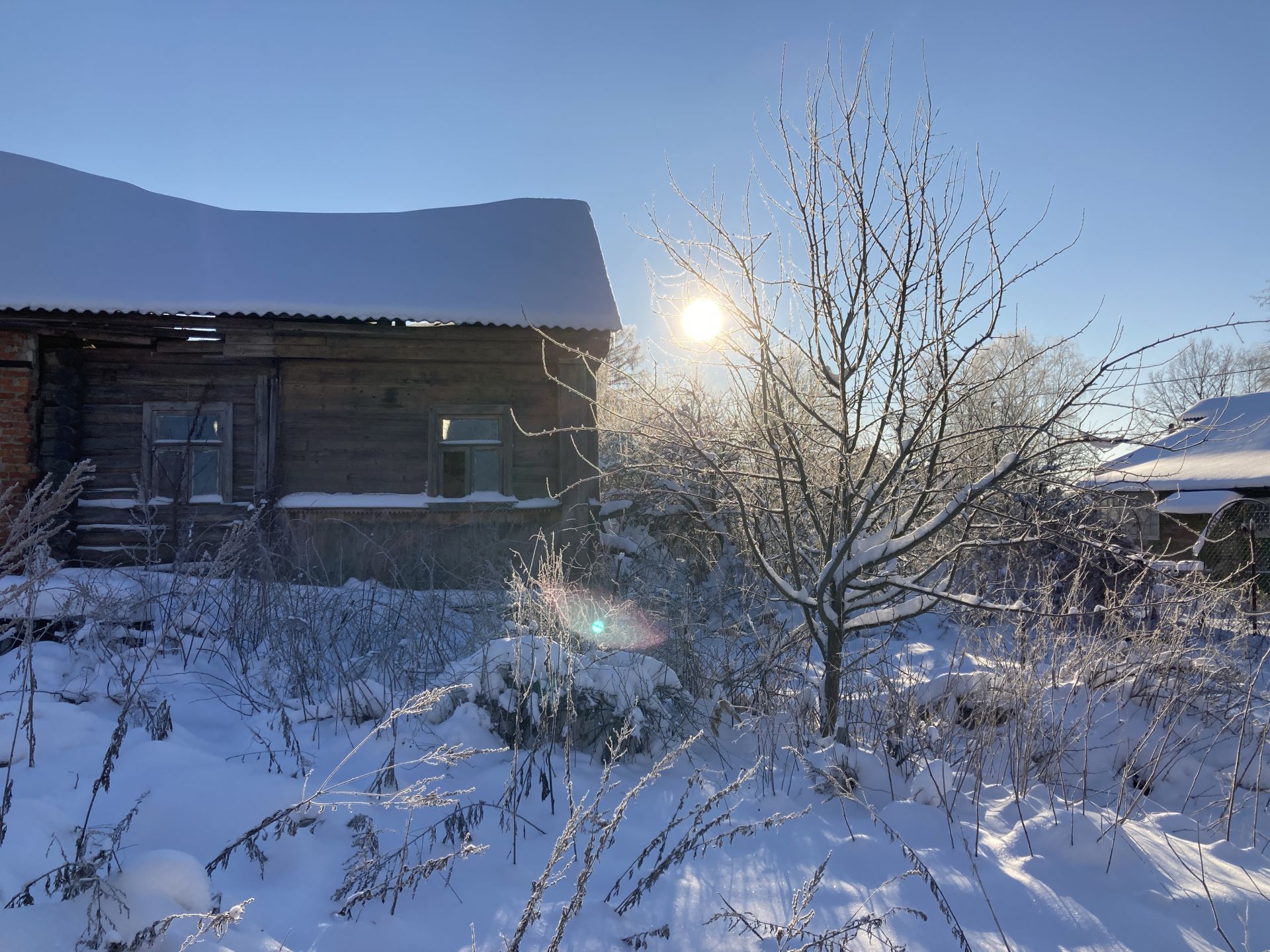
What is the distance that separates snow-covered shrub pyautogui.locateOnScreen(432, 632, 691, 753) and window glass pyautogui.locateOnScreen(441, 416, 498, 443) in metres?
5.69

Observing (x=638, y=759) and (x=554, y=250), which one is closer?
(x=638, y=759)

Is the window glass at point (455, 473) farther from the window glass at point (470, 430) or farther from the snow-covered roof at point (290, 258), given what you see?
the snow-covered roof at point (290, 258)

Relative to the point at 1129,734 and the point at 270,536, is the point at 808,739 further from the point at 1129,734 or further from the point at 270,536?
the point at 270,536

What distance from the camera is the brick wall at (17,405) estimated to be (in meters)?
8.44

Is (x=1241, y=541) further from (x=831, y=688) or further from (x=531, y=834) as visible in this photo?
(x=531, y=834)

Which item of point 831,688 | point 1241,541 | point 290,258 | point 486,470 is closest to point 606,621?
point 831,688

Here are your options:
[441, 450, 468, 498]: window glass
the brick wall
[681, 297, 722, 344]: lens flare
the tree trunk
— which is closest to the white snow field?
the tree trunk

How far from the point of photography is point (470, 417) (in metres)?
9.09

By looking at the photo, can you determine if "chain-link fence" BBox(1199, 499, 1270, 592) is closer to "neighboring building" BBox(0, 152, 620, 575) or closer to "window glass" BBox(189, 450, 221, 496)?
"neighboring building" BBox(0, 152, 620, 575)

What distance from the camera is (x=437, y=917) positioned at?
2.19 m

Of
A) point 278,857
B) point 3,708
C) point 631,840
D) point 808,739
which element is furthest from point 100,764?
point 808,739

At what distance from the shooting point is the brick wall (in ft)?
27.7

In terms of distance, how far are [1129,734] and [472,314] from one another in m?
7.09

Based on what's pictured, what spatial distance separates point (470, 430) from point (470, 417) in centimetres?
22
